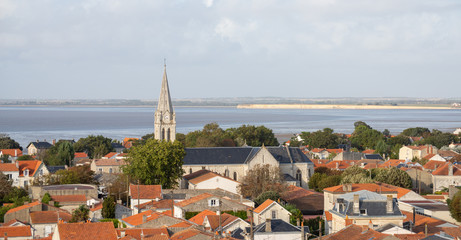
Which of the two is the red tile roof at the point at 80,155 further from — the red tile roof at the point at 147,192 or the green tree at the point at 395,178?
the green tree at the point at 395,178

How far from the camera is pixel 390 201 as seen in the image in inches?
1417

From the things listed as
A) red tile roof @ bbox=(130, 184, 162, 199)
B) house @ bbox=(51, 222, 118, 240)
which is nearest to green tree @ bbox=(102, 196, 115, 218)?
red tile roof @ bbox=(130, 184, 162, 199)

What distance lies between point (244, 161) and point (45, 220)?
2888 centimetres

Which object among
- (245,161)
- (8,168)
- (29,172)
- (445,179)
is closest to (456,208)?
(445,179)

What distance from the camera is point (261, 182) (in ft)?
188

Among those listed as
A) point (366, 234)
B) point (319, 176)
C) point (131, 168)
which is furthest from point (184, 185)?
point (366, 234)

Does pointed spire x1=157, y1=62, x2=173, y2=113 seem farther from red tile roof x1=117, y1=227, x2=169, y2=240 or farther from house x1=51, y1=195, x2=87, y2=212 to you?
red tile roof x1=117, y1=227, x2=169, y2=240

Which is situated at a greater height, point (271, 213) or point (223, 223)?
point (223, 223)

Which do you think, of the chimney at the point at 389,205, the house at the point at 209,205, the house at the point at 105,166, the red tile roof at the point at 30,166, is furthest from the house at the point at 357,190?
the house at the point at 105,166

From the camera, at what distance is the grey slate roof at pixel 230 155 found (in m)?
68.4

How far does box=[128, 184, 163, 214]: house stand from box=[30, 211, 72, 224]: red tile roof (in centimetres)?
497

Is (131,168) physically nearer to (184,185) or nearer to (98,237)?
(184,185)

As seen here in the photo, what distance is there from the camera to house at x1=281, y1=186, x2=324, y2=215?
162ft

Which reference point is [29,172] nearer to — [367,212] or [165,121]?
[165,121]
